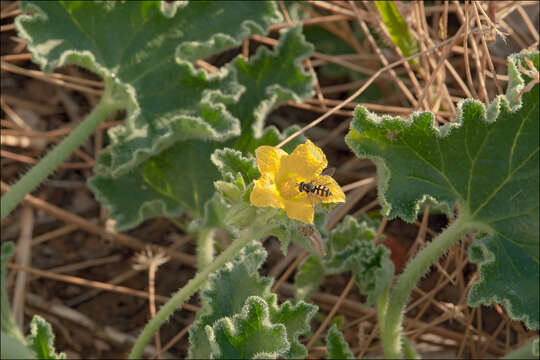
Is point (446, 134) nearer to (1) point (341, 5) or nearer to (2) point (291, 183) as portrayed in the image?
(2) point (291, 183)

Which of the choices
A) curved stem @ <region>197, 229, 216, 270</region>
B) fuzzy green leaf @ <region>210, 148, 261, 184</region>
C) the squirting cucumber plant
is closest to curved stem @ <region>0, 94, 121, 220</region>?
the squirting cucumber plant

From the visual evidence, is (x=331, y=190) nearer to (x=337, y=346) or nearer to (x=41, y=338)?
(x=337, y=346)

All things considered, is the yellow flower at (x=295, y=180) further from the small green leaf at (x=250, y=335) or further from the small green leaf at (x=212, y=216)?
the small green leaf at (x=212, y=216)

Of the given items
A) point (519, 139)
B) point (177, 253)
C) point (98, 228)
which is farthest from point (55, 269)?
point (519, 139)

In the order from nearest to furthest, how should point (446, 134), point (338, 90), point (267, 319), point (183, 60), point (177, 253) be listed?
1. point (267, 319)
2. point (446, 134)
3. point (183, 60)
4. point (177, 253)
5. point (338, 90)

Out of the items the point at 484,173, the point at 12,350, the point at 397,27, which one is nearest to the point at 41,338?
the point at 12,350

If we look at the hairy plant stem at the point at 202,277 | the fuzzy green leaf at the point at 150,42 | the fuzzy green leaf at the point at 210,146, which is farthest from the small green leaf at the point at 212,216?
the hairy plant stem at the point at 202,277
